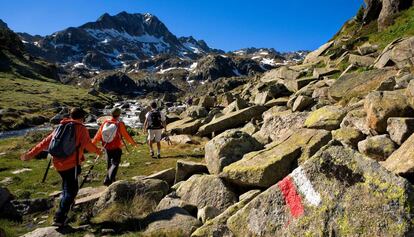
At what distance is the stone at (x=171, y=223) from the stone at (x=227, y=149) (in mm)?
3985

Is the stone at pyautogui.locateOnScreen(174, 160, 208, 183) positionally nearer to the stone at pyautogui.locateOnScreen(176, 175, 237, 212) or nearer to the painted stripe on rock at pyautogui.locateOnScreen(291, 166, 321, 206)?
the stone at pyautogui.locateOnScreen(176, 175, 237, 212)

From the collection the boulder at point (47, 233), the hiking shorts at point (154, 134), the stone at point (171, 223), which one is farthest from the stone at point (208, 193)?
the hiking shorts at point (154, 134)

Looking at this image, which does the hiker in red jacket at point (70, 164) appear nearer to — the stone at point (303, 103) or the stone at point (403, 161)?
the stone at point (403, 161)

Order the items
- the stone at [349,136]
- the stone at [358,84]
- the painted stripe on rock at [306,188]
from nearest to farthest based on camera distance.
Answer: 1. the painted stripe on rock at [306,188]
2. the stone at [349,136]
3. the stone at [358,84]

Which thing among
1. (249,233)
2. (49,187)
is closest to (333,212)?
(249,233)

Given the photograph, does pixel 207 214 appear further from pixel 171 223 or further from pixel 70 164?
pixel 70 164

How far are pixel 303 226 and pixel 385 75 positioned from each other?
15.7m

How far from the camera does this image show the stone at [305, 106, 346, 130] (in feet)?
48.1

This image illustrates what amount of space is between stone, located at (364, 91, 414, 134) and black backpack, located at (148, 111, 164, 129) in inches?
484

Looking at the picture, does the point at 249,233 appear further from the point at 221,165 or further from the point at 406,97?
the point at 406,97

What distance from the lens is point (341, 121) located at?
1471cm

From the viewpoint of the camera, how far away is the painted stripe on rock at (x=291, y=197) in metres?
7.08

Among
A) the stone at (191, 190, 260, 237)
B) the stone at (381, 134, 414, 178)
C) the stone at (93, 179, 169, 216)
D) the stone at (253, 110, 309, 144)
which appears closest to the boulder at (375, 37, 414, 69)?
the stone at (253, 110, 309, 144)

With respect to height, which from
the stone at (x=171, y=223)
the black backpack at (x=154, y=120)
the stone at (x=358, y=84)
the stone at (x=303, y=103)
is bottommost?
the stone at (x=171, y=223)
